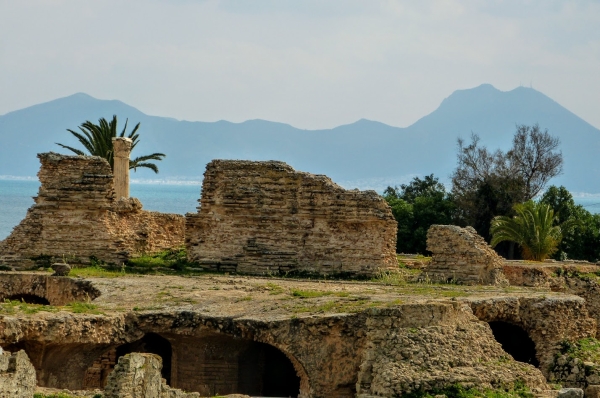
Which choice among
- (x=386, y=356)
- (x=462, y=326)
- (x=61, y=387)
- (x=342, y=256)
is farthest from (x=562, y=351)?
(x=61, y=387)

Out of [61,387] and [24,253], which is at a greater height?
[24,253]

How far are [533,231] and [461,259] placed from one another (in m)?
11.6

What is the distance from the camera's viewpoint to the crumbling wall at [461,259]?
29.3 metres

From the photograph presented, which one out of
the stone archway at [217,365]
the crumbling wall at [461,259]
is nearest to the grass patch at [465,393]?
the stone archway at [217,365]

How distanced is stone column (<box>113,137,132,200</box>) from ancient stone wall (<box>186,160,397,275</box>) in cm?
675

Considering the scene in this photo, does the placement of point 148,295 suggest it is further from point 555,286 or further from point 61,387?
point 555,286

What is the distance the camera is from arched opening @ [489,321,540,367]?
968 inches

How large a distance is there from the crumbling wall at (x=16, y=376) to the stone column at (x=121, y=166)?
715 inches

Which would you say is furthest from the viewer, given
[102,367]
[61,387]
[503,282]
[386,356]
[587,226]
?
[587,226]

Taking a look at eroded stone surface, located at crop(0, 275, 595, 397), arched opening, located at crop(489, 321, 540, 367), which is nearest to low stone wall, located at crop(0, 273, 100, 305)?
eroded stone surface, located at crop(0, 275, 595, 397)

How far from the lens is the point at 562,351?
77.5 feet

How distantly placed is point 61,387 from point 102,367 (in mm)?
2426

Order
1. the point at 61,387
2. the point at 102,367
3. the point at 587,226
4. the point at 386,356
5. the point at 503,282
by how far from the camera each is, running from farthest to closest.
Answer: the point at 587,226 < the point at 503,282 < the point at 102,367 < the point at 61,387 < the point at 386,356

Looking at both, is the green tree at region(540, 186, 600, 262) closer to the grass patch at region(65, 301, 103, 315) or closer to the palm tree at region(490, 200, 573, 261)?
the palm tree at region(490, 200, 573, 261)
